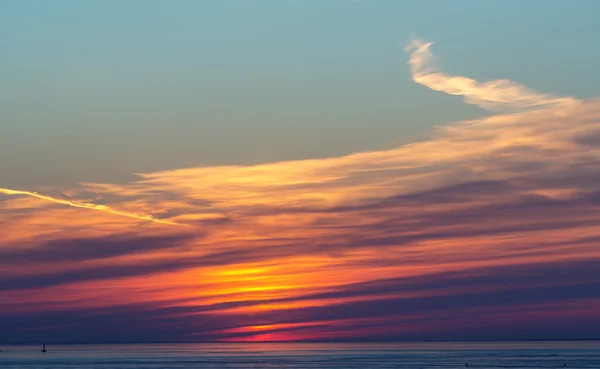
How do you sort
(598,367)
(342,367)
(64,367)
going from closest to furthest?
(598,367), (342,367), (64,367)

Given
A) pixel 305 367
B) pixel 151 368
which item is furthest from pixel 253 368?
pixel 151 368

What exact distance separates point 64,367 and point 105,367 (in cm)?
743

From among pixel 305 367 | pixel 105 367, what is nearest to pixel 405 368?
pixel 305 367

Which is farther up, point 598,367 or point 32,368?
point 32,368

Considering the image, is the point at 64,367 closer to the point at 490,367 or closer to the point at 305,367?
the point at 305,367

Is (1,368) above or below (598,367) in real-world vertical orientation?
above

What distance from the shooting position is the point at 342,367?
14862 centimetres

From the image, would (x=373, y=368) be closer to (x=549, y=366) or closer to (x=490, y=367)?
(x=490, y=367)

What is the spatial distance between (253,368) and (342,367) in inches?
610

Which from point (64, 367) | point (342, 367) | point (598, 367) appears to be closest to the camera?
point (598, 367)

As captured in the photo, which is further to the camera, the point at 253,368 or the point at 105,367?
the point at 105,367

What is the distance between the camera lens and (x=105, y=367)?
159750 mm

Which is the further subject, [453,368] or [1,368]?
[1,368]

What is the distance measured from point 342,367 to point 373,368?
671 cm
